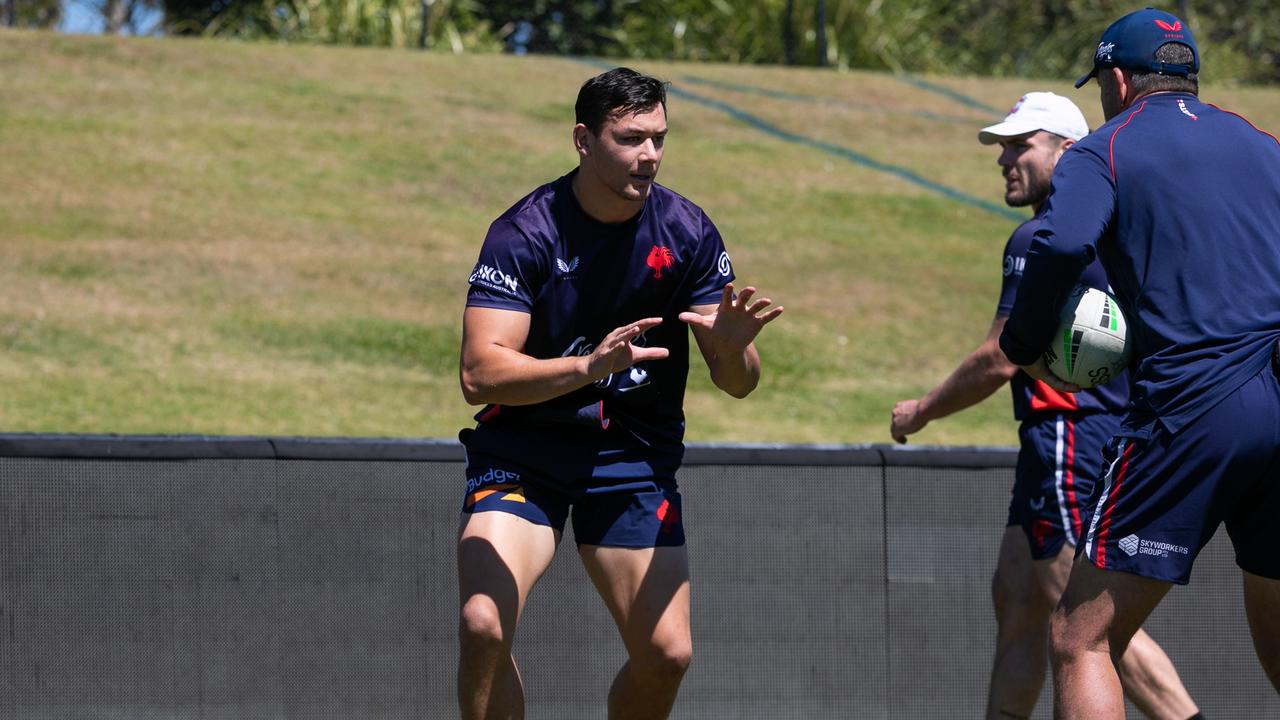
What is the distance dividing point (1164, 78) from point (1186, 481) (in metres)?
1.09

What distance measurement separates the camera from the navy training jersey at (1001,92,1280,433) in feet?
11.9

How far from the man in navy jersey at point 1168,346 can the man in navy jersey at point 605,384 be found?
1000 mm

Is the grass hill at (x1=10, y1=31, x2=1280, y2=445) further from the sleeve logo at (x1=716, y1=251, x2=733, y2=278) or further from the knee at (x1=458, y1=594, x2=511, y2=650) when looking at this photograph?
the knee at (x1=458, y1=594, x2=511, y2=650)

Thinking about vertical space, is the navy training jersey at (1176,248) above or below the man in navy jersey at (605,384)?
above

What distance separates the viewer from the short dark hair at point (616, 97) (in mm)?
4309

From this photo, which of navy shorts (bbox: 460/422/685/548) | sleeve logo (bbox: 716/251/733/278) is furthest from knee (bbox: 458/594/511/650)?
sleeve logo (bbox: 716/251/733/278)

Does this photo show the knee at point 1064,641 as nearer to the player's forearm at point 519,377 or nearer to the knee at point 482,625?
the player's forearm at point 519,377

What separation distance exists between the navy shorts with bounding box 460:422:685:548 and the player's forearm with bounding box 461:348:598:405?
0.28 meters

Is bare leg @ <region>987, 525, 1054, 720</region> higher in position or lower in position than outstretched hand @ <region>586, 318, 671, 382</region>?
lower

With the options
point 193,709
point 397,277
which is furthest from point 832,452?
point 397,277

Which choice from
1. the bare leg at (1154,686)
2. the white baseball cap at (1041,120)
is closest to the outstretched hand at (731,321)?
the white baseball cap at (1041,120)

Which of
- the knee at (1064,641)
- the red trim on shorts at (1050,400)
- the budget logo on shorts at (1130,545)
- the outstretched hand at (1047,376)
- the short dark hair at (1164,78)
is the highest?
the short dark hair at (1164,78)

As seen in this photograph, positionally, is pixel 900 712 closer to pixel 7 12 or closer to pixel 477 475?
pixel 477 475

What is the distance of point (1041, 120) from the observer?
5.18 m
